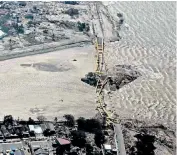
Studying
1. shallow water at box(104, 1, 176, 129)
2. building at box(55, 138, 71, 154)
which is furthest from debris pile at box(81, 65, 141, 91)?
building at box(55, 138, 71, 154)

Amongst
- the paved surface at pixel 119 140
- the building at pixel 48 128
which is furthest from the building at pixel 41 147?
the paved surface at pixel 119 140

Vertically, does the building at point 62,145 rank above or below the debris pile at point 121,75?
below

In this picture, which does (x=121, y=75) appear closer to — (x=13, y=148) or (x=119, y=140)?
(x=119, y=140)

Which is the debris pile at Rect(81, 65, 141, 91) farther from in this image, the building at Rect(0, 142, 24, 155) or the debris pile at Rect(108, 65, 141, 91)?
the building at Rect(0, 142, 24, 155)

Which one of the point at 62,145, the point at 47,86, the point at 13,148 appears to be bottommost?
the point at 13,148

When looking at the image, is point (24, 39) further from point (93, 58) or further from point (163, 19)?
point (163, 19)

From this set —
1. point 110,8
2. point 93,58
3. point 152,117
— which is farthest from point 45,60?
point 110,8

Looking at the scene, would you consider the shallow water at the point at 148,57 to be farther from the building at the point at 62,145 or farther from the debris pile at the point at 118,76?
the building at the point at 62,145

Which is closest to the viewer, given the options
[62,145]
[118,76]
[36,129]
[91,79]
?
[62,145]

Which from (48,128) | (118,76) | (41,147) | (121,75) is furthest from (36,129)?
(121,75)
